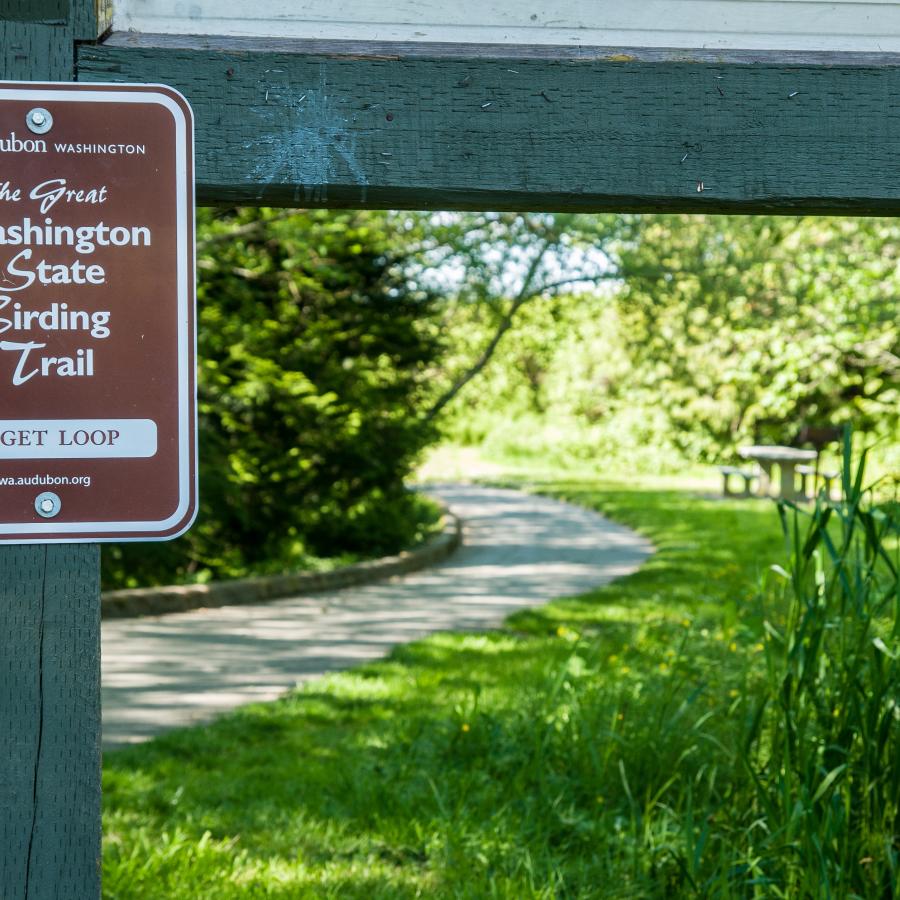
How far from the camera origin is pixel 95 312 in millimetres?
1898

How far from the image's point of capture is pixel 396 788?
4.17 m

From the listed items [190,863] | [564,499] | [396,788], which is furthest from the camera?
[564,499]

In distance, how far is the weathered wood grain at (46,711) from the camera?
6.28ft

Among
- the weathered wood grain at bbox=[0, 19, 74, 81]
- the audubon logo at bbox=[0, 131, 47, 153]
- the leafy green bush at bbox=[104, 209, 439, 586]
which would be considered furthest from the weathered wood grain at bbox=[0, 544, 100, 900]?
the leafy green bush at bbox=[104, 209, 439, 586]

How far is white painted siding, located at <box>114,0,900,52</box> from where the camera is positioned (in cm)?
208

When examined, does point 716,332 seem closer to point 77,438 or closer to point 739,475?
point 739,475

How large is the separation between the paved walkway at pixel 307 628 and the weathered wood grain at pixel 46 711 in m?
3.34

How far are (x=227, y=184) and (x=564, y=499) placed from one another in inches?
757

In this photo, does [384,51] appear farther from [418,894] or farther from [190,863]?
[190,863]

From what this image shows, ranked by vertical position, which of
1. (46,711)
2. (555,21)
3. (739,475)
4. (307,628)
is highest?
(555,21)

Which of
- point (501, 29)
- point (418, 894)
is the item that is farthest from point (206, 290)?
point (501, 29)

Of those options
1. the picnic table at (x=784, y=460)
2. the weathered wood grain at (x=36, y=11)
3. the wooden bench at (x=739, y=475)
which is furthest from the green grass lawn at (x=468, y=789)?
the wooden bench at (x=739, y=475)

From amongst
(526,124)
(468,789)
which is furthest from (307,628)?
A: (526,124)

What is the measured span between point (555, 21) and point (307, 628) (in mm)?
6547
